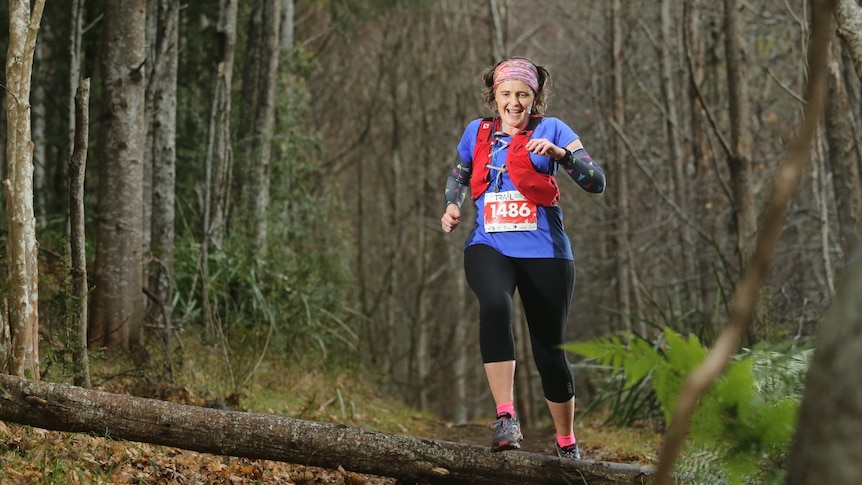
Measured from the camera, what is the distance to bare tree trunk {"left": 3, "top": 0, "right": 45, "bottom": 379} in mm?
4164

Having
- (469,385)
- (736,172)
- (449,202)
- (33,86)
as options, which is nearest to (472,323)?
(469,385)

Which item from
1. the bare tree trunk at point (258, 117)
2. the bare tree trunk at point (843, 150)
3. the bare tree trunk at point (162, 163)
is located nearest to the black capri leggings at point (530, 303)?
the bare tree trunk at point (162, 163)

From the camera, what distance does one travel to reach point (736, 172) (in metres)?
7.24

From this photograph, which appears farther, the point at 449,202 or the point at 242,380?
the point at 242,380

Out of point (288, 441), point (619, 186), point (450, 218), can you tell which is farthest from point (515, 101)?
point (619, 186)

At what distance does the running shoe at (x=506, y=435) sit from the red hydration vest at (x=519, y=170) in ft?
3.45

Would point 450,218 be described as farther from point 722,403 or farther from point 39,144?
point 39,144

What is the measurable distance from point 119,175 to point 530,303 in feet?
11.2

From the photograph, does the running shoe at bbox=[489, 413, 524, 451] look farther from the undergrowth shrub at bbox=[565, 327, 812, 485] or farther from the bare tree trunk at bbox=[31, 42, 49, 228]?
the bare tree trunk at bbox=[31, 42, 49, 228]

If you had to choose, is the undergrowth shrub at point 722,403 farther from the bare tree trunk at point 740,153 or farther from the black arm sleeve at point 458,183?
the bare tree trunk at point 740,153

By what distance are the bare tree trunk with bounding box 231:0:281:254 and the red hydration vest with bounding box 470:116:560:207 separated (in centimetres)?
571

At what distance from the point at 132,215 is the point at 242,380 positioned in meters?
1.42

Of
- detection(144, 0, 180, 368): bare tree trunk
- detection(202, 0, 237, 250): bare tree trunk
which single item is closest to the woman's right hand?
detection(202, 0, 237, 250): bare tree trunk

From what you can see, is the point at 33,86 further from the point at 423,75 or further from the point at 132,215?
the point at 423,75
